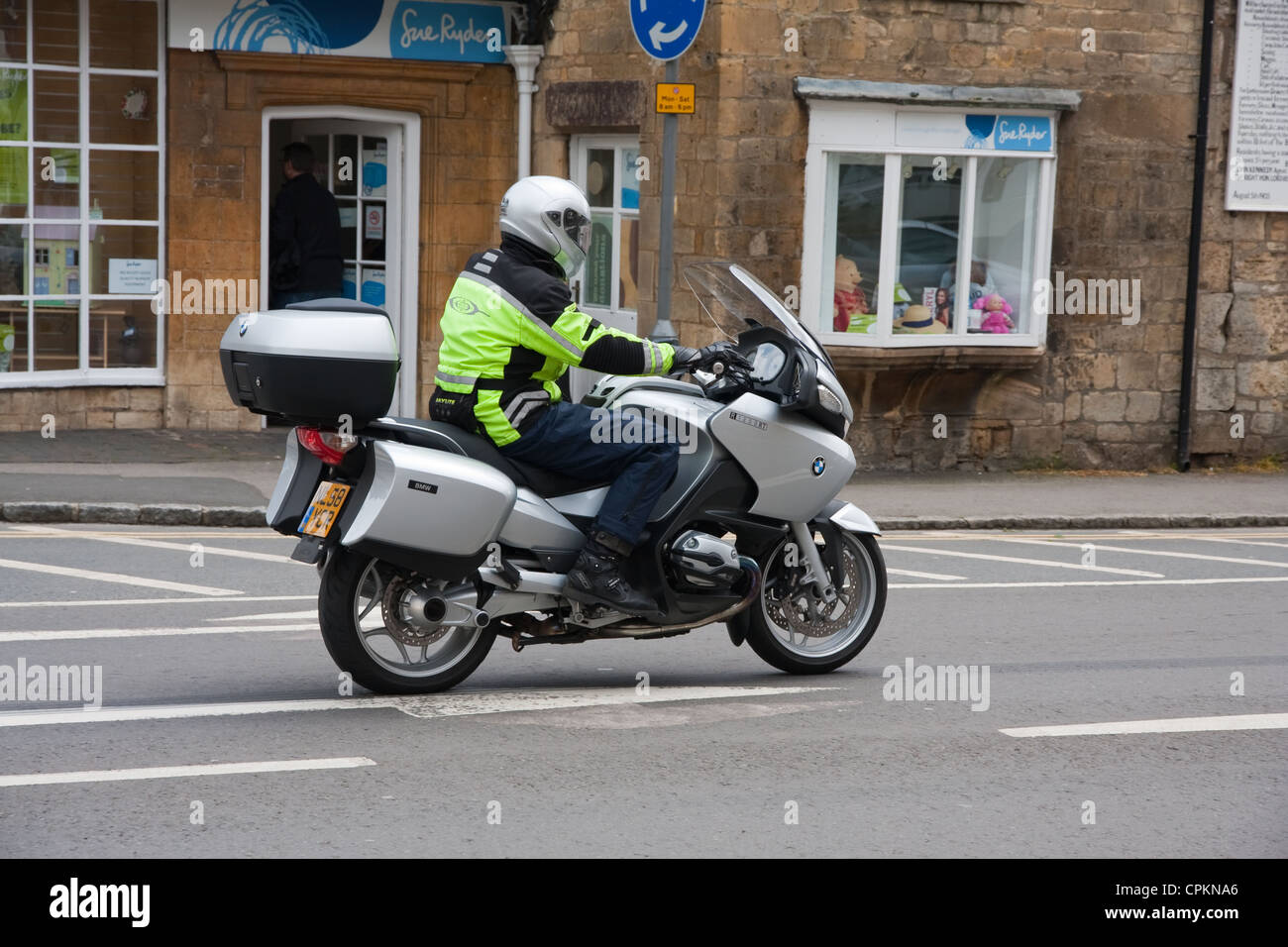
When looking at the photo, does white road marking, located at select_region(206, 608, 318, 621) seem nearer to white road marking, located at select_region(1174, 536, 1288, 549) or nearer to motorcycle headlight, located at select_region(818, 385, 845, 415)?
motorcycle headlight, located at select_region(818, 385, 845, 415)

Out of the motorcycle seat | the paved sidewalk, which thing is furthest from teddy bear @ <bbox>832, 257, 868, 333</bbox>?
the motorcycle seat

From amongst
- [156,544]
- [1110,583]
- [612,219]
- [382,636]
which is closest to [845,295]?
[612,219]

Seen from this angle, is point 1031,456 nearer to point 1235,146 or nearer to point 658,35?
point 1235,146

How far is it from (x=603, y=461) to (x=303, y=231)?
8980mm

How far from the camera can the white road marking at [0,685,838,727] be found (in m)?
6.26

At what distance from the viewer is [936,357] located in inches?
588

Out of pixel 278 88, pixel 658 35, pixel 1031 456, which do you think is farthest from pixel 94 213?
pixel 1031 456

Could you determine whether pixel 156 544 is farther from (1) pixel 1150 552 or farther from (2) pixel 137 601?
(1) pixel 1150 552

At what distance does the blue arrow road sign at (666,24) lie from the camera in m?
11.3

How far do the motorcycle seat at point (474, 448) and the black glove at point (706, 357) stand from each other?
0.57 metres

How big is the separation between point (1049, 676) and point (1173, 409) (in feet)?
30.3

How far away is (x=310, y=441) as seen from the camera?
6.32 metres

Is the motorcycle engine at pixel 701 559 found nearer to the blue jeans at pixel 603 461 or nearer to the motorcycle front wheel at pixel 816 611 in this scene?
the blue jeans at pixel 603 461

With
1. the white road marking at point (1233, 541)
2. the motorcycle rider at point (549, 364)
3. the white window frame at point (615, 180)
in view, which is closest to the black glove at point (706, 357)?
the motorcycle rider at point (549, 364)
